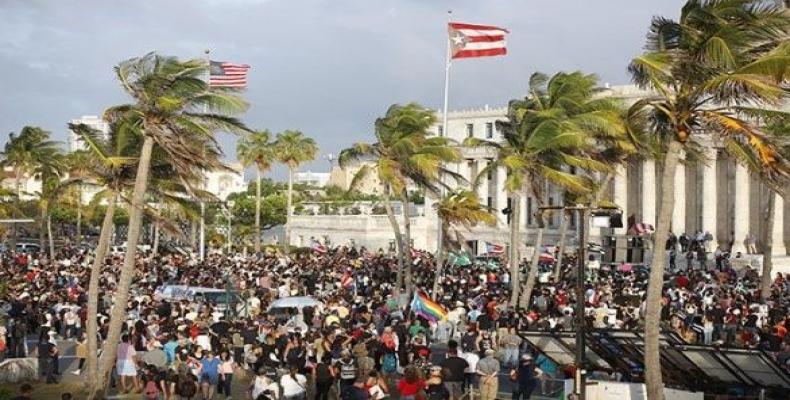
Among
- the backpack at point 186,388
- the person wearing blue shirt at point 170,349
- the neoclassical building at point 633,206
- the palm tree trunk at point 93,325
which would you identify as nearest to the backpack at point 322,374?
the backpack at point 186,388

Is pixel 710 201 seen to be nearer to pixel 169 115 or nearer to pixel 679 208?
pixel 679 208

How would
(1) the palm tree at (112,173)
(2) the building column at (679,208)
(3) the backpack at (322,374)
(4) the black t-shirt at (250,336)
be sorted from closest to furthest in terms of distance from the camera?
1. (3) the backpack at (322,374)
2. (1) the palm tree at (112,173)
3. (4) the black t-shirt at (250,336)
4. (2) the building column at (679,208)

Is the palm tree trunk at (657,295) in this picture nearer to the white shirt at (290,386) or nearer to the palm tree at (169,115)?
the white shirt at (290,386)

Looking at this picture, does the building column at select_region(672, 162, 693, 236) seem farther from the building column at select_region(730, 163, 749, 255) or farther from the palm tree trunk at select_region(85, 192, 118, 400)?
the palm tree trunk at select_region(85, 192, 118, 400)

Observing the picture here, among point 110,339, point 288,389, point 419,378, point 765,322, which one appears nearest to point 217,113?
point 110,339

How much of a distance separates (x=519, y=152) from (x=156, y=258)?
25.4 metres

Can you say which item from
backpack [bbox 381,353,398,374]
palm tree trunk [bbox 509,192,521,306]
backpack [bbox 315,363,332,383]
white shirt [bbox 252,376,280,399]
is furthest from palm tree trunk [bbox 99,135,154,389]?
palm tree trunk [bbox 509,192,521,306]

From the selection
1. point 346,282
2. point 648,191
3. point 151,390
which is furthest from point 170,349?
point 648,191

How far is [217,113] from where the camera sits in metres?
22.1

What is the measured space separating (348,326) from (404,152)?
14.8 m

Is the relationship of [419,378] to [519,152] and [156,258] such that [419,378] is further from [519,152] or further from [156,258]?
[156,258]

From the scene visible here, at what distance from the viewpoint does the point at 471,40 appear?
1687 inches

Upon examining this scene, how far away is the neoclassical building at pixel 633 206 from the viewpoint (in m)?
62.5

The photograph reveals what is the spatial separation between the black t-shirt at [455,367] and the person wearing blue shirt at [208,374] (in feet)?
14.2
